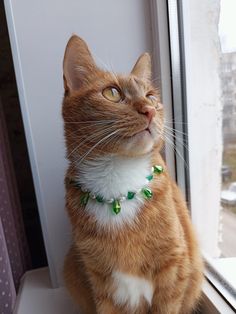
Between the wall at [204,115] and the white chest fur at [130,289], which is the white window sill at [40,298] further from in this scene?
the wall at [204,115]

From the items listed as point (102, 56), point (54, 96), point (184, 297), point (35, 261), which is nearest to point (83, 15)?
point (102, 56)

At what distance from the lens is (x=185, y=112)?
90 centimetres

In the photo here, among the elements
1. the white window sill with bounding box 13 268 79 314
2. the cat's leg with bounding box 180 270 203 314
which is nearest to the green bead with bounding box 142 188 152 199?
the cat's leg with bounding box 180 270 203 314

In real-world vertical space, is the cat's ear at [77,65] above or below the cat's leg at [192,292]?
above

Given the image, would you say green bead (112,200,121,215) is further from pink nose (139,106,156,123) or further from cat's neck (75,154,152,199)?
pink nose (139,106,156,123)

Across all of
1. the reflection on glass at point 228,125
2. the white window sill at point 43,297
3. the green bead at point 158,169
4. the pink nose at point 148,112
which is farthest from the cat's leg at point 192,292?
the pink nose at point 148,112

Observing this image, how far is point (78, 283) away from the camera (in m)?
0.78

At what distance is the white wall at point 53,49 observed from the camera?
0.83 m

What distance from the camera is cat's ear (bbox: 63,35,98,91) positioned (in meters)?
0.62

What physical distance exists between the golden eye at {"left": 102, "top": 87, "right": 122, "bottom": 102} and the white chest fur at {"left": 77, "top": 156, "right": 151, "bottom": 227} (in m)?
0.12

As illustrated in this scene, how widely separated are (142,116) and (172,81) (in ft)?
1.19

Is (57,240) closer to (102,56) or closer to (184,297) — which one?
(184,297)

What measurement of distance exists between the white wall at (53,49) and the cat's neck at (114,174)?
0.86 feet

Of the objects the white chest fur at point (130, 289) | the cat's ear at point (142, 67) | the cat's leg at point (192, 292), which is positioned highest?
the cat's ear at point (142, 67)
